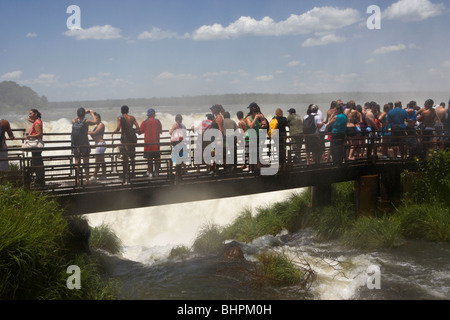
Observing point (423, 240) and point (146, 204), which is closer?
point (146, 204)

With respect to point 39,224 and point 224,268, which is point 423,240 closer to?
point 224,268

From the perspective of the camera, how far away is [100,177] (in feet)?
41.9

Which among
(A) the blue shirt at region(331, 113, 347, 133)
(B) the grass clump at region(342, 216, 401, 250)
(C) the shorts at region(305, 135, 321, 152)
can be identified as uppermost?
(A) the blue shirt at region(331, 113, 347, 133)

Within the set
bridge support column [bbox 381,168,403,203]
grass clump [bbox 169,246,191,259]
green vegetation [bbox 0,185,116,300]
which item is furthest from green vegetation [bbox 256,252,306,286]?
bridge support column [bbox 381,168,403,203]

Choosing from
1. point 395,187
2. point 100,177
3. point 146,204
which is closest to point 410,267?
point 395,187

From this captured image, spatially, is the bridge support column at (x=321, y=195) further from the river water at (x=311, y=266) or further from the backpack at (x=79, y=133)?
the backpack at (x=79, y=133)

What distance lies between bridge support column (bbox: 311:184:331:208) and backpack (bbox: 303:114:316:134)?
2088mm

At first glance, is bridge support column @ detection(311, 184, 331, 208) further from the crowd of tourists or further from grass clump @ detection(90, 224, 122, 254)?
grass clump @ detection(90, 224, 122, 254)

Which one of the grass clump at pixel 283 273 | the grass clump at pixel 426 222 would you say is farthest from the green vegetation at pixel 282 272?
the grass clump at pixel 426 222

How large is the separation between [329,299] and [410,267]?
2.87 m

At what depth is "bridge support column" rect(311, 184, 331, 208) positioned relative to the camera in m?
15.2

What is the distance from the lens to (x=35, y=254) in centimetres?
811

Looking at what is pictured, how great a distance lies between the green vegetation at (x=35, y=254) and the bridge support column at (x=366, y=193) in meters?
8.22
